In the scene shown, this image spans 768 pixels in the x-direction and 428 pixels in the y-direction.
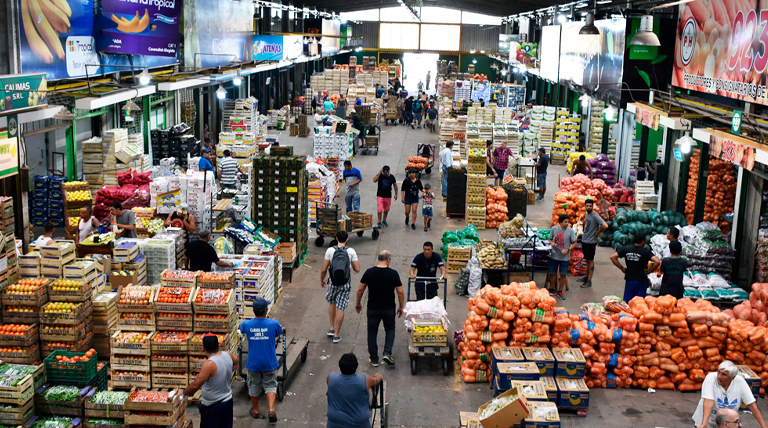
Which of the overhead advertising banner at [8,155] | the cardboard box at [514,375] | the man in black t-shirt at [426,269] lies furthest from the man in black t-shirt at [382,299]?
the overhead advertising banner at [8,155]

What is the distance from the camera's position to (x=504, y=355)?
9414mm

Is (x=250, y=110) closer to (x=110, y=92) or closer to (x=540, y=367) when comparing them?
(x=110, y=92)

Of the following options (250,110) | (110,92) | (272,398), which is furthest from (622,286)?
(250,110)

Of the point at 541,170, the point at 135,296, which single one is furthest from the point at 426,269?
the point at 541,170

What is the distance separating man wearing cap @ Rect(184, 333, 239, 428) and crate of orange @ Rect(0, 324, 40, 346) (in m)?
2.66

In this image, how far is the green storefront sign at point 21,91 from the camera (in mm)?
11750

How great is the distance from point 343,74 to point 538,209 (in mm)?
27668

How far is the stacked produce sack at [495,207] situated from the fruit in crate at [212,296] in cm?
1037

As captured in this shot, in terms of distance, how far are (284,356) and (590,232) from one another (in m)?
6.90

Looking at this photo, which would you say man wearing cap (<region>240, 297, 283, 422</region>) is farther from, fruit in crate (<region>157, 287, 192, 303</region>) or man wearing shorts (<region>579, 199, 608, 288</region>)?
man wearing shorts (<region>579, 199, 608, 288</region>)

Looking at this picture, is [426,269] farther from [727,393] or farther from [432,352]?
[727,393]

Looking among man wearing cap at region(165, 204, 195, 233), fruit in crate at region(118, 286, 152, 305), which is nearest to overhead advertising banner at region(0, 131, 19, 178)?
man wearing cap at region(165, 204, 195, 233)

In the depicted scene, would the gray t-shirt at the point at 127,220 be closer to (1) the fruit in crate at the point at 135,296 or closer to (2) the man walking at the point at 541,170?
(1) the fruit in crate at the point at 135,296

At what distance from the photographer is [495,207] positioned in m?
18.4
